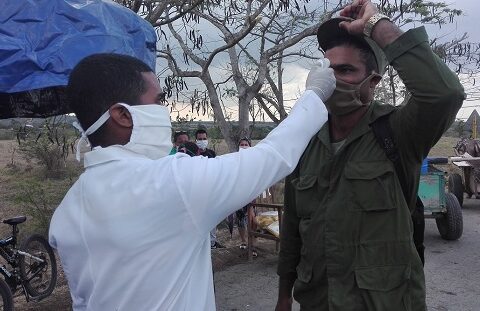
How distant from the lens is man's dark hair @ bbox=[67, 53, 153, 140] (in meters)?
1.39

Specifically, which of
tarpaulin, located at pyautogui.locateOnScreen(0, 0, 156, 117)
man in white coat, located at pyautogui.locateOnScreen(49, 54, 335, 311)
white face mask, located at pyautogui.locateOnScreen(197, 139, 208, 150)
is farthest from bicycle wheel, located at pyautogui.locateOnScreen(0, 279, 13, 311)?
white face mask, located at pyautogui.locateOnScreen(197, 139, 208, 150)

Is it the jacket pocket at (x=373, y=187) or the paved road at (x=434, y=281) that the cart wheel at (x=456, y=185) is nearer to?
the paved road at (x=434, y=281)

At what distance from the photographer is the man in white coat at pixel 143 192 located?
1262mm

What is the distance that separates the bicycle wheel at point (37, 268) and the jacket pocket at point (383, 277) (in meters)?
4.73

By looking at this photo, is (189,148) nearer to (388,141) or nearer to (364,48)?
(364,48)

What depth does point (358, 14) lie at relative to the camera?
2082 millimetres

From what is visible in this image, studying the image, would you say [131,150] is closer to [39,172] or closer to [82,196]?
[82,196]

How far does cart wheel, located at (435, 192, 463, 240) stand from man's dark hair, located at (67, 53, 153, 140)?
7.50 metres

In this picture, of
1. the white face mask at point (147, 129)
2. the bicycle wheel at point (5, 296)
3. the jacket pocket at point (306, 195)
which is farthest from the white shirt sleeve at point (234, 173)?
the bicycle wheel at point (5, 296)

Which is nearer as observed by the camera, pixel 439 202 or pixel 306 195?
pixel 306 195

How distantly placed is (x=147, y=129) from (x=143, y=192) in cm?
21

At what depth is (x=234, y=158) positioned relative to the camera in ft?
4.23

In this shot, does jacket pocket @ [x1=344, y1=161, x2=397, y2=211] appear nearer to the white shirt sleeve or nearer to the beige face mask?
the beige face mask

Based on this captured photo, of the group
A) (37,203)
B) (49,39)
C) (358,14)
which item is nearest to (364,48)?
(358,14)
